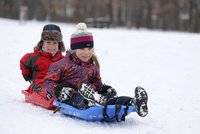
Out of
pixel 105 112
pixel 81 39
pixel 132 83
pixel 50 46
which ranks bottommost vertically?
pixel 132 83

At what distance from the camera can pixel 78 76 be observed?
5.34m

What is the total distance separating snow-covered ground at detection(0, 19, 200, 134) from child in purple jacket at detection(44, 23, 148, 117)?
0.27 metres

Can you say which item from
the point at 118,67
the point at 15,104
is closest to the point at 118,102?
the point at 15,104

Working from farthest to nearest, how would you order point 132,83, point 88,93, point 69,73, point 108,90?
point 132,83 → point 108,90 → point 69,73 → point 88,93

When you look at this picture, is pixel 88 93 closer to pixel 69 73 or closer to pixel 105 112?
pixel 105 112

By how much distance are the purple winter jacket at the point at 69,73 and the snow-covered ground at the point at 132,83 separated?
1.27 feet

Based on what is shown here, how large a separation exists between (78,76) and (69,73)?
0.12m

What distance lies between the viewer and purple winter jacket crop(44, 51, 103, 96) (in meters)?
5.30

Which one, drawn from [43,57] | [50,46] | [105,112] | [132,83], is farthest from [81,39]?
[132,83]

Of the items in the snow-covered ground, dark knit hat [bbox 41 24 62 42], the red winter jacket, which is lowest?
the snow-covered ground

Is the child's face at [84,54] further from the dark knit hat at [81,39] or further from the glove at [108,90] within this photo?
the glove at [108,90]

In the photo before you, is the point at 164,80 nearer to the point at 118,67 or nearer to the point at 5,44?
the point at 118,67

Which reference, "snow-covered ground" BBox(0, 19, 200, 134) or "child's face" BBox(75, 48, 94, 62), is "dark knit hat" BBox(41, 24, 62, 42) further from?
"snow-covered ground" BBox(0, 19, 200, 134)

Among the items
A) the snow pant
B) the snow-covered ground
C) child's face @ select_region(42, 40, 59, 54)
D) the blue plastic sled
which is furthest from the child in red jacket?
the blue plastic sled
